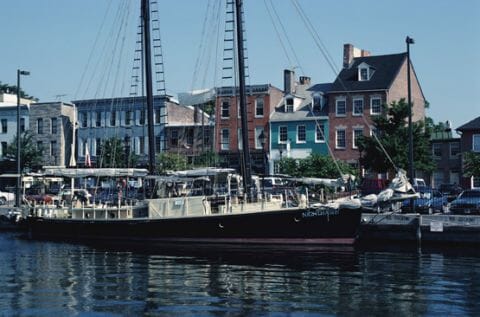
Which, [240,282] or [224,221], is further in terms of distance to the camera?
[224,221]

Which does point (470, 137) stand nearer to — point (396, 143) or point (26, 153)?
point (396, 143)

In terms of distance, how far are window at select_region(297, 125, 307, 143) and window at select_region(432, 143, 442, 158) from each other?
38.4 ft

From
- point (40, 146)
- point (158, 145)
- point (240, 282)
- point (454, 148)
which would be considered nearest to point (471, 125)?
point (454, 148)

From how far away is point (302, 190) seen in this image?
4656 centimetres

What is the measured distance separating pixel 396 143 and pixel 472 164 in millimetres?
5783

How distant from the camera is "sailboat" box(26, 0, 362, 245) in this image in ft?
116

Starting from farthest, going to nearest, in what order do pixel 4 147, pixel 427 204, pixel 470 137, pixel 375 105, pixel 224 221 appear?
pixel 4 147, pixel 375 105, pixel 470 137, pixel 427 204, pixel 224 221

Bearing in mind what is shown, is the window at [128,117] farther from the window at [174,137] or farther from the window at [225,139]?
the window at [225,139]

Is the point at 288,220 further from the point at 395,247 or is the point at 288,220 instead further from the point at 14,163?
the point at 14,163

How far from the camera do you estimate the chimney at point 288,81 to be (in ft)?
241

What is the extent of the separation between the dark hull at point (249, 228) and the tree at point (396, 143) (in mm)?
21313

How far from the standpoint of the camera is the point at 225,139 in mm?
72938

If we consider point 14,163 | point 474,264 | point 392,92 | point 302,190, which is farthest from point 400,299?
point 14,163

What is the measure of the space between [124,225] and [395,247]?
14.3m
